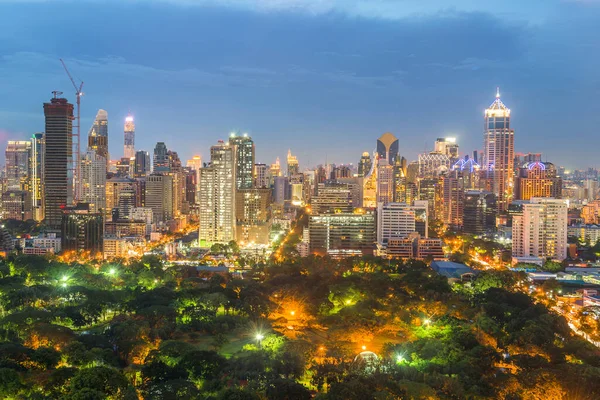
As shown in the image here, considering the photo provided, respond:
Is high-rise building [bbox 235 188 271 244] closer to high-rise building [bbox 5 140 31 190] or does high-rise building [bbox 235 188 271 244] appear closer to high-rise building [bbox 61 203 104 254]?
high-rise building [bbox 61 203 104 254]

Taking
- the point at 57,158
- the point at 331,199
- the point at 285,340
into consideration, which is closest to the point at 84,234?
the point at 331,199

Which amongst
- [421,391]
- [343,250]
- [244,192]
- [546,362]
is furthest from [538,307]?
[244,192]

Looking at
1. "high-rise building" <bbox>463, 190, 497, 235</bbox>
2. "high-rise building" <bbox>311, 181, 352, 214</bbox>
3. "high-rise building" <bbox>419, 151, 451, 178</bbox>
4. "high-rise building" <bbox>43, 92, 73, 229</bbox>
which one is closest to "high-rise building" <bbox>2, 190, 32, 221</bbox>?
"high-rise building" <bbox>43, 92, 73, 229</bbox>

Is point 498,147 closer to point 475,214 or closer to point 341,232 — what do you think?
point 475,214

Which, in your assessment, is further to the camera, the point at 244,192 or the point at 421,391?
the point at 244,192

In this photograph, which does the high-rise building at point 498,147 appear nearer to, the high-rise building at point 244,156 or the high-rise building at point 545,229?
the high-rise building at point 244,156

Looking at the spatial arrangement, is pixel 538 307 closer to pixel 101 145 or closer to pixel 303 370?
pixel 303 370

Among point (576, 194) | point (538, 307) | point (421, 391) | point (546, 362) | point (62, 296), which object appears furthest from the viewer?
point (576, 194)
